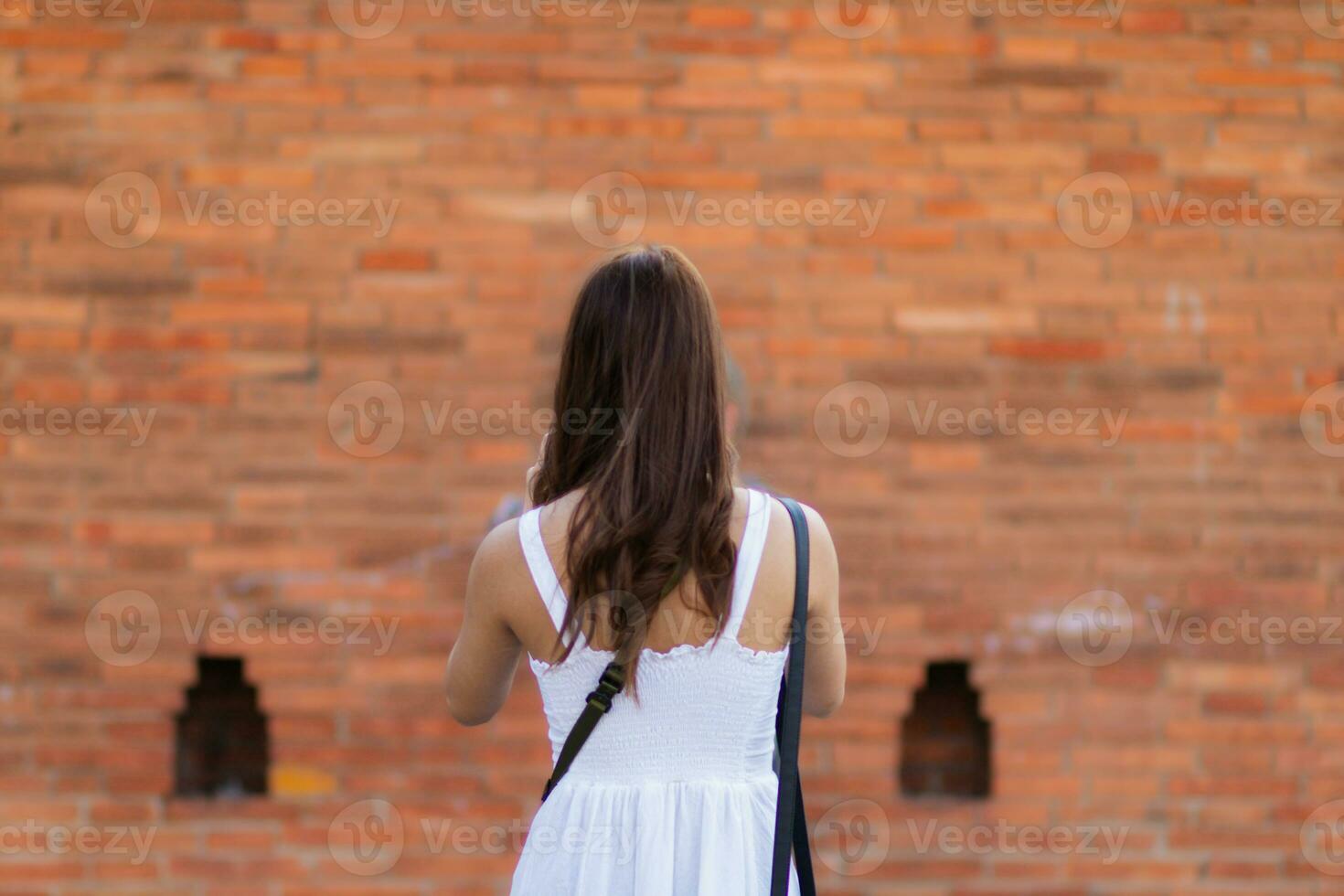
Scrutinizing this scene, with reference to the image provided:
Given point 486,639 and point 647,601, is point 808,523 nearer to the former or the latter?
point 647,601

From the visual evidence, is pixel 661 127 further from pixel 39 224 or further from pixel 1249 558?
pixel 1249 558

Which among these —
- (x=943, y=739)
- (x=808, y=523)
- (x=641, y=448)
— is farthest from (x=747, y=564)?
(x=943, y=739)

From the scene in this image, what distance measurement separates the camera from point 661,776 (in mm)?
1810

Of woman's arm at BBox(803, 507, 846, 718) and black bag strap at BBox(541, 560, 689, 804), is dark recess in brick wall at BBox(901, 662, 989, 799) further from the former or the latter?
black bag strap at BBox(541, 560, 689, 804)

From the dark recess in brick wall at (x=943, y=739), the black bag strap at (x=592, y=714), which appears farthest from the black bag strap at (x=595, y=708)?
the dark recess in brick wall at (x=943, y=739)

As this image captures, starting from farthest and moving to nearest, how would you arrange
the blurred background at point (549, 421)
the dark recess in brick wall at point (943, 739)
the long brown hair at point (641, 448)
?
the dark recess in brick wall at point (943, 739) → the blurred background at point (549, 421) → the long brown hair at point (641, 448)

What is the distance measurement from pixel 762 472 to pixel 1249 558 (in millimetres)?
1491

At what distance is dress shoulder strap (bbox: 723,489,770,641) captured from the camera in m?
1.78

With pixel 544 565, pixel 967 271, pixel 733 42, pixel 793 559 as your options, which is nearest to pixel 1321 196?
pixel 967 271

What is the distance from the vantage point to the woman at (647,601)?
1.74 meters

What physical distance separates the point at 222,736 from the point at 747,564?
2.43 meters

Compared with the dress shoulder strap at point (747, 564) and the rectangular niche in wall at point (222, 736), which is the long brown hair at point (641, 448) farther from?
the rectangular niche in wall at point (222, 736)

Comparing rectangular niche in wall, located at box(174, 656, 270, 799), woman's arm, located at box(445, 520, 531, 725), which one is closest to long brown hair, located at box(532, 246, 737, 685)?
woman's arm, located at box(445, 520, 531, 725)

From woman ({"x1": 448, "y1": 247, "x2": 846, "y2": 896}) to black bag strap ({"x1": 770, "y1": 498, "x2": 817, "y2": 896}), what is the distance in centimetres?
2
